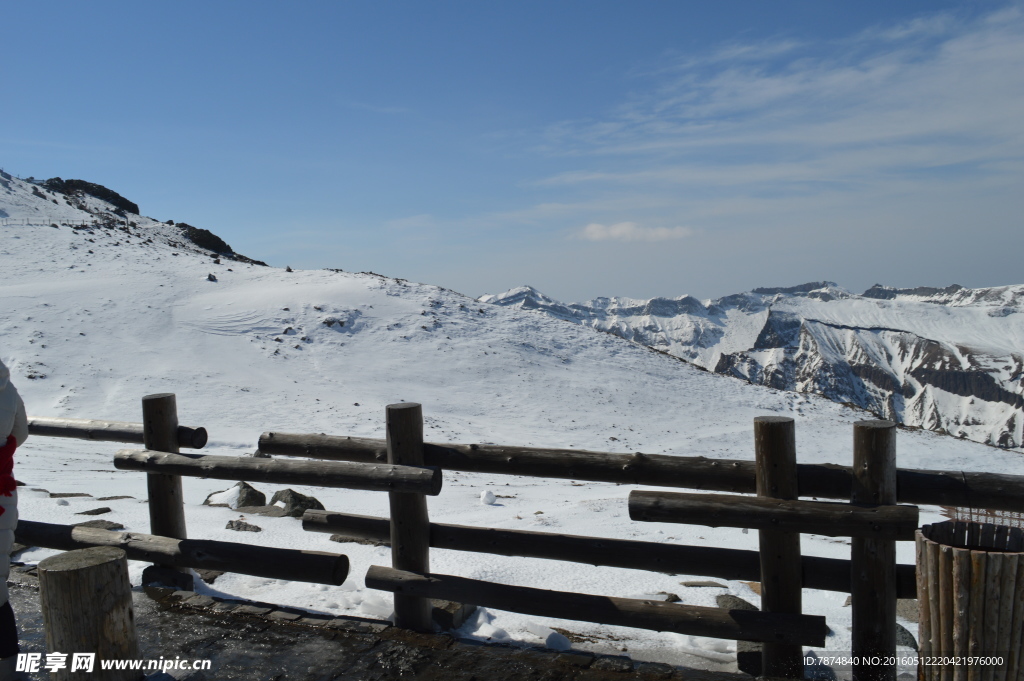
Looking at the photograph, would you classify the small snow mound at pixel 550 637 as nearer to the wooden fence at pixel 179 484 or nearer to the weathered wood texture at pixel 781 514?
the weathered wood texture at pixel 781 514

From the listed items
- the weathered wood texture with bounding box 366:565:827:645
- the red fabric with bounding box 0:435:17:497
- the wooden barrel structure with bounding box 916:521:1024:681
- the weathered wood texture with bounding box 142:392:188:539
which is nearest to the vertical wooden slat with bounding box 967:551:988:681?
the wooden barrel structure with bounding box 916:521:1024:681

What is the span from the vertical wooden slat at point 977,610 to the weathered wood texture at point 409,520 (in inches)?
138

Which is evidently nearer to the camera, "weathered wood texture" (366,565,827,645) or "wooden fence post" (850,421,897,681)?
"wooden fence post" (850,421,897,681)

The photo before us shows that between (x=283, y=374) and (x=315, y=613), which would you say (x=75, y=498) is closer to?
(x=315, y=613)

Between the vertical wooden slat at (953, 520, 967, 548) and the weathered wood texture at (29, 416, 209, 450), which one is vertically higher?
the weathered wood texture at (29, 416, 209, 450)

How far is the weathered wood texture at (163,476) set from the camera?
6184 millimetres

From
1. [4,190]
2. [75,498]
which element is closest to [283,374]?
[75,498]

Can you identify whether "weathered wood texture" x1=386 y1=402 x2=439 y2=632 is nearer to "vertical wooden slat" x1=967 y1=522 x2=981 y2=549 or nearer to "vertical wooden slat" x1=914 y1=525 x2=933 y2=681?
"vertical wooden slat" x1=914 y1=525 x2=933 y2=681

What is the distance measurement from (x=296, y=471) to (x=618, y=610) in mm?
2733

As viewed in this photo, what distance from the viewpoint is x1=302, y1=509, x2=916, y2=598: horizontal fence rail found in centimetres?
454

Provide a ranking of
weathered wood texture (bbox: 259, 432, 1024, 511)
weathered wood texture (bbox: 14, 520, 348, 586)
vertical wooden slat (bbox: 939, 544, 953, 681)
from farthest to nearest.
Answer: weathered wood texture (bbox: 14, 520, 348, 586) < weathered wood texture (bbox: 259, 432, 1024, 511) < vertical wooden slat (bbox: 939, 544, 953, 681)

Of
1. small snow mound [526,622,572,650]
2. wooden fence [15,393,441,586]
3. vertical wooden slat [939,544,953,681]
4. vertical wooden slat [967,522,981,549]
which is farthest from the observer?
wooden fence [15,393,441,586]

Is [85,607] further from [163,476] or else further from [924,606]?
[924,606]

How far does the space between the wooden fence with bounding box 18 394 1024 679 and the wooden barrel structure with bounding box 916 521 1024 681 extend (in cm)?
76
